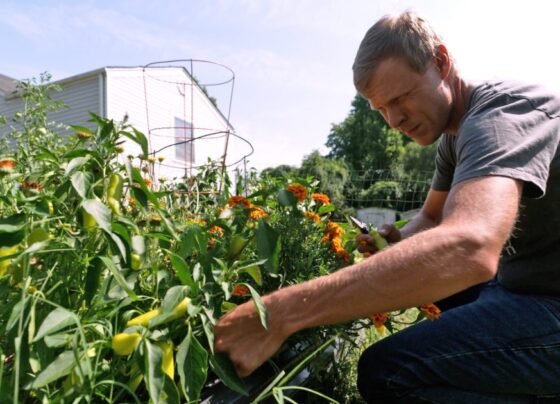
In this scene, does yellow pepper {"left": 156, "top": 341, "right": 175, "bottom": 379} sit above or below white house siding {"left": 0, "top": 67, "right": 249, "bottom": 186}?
below

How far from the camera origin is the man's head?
3.83ft

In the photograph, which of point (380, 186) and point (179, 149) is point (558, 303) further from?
point (380, 186)

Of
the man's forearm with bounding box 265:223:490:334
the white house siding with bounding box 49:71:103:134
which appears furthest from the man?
the white house siding with bounding box 49:71:103:134

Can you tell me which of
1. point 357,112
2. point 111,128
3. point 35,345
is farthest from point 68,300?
point 357,112

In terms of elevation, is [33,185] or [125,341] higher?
[33,185]

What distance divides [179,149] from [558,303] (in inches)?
421

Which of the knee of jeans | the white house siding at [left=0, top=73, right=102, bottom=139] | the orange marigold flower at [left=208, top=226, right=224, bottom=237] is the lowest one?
the knee of jeans

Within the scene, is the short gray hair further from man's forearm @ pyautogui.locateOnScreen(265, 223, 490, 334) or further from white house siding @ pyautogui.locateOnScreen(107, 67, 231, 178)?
white house siding @ pyautogui.locateOnScreen(107, 67, 231, 178)

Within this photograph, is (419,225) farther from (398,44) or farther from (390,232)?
(398,44)

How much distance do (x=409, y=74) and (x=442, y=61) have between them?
5.4 inches

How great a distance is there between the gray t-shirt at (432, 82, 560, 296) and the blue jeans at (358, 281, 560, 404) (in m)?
0.12

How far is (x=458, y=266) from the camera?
31.0 inches

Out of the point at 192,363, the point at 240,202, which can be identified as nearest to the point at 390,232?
the point at 240,202

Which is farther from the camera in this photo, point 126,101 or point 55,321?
point 126,101
